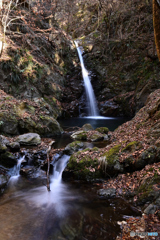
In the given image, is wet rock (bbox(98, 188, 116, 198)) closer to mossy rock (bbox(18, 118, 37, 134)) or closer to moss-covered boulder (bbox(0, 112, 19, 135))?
moss-covered boulder (bbox(0, 112, 19, 135))

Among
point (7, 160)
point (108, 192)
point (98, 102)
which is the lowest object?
point (108, 192)

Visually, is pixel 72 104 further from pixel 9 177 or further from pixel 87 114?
pixel 9 177

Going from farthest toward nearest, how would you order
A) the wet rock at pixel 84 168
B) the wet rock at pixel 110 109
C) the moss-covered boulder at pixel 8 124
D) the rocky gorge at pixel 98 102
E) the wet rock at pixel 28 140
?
the wet rock at pixel 110 109 < the moss-covered boulder at pixel 8 124 < the wet rock at pixel 28 140 < the wet rock at pixel 84 168 < the rocky gorge at pixel 98 102

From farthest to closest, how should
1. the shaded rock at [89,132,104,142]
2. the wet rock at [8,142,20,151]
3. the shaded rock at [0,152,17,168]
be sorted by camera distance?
the shaded rock at [89,132,104,142], the wet rock at [8,142,20,151], the shaded rock at [0,152,17,168]

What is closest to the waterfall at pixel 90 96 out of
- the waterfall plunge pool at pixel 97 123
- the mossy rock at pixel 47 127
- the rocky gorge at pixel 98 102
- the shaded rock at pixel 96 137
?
the rocky gorge at pixel 98 102

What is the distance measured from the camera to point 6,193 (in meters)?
4.81

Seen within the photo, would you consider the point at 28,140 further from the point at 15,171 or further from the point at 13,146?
the point at 15,171

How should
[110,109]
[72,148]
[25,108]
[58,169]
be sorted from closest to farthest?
1. [58,169]
2. [72,148]
3. [25,108]
4. [110,109]

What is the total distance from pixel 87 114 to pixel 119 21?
12.7 m

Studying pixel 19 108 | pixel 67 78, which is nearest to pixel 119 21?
pixel 67 78

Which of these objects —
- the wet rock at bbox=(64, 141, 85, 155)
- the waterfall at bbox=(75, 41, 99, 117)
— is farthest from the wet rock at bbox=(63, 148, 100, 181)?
the waterfall at bbox=(75, 41, 99, 117)

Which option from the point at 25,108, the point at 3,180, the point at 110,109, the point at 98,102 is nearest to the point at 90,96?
the point at 98,102

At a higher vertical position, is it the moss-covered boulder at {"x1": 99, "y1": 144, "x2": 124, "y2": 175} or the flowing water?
the moss-covered boulder at {"x1": 99, "y1": 144, "x2": 124, "y2": 175}

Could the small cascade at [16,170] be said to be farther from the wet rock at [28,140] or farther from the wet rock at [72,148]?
the wet rock at [72,148]
